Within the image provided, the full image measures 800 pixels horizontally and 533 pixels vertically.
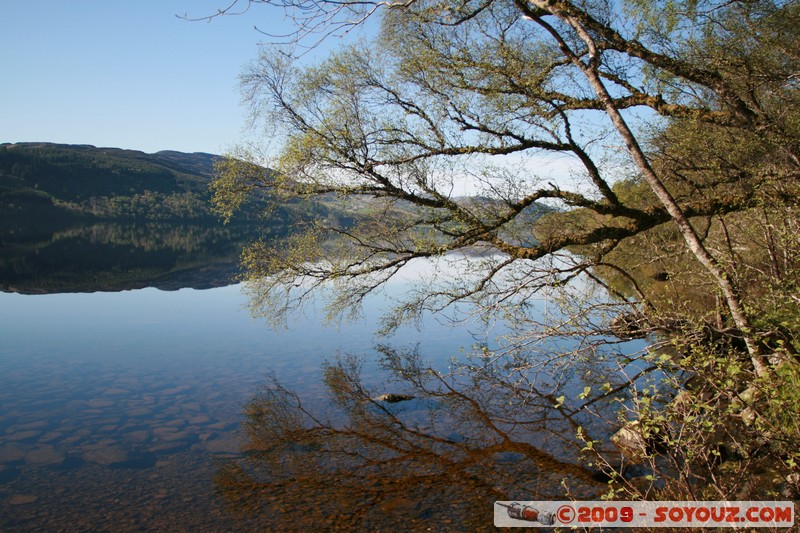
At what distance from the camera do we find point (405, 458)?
10523 mm

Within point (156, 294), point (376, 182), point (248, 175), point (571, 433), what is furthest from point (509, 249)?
Answer: point (156, 294)

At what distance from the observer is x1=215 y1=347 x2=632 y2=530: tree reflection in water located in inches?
337

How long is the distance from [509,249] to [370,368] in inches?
240

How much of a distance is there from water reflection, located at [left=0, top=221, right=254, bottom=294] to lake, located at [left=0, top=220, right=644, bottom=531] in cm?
1004

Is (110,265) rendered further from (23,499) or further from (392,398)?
(23,499)

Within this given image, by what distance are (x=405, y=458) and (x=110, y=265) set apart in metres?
46.9

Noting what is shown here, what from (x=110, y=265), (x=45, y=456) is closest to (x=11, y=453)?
(x=45, y=456)

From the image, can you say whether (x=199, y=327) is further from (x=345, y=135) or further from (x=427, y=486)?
(x=427, y=486)

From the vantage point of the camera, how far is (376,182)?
14.2 meters

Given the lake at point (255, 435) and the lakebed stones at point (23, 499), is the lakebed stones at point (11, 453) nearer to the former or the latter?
the lake at point (255, 435)

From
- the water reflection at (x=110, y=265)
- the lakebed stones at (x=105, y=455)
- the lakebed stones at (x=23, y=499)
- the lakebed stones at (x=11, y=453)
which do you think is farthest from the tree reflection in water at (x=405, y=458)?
the water reflection at (x=110, y=265)

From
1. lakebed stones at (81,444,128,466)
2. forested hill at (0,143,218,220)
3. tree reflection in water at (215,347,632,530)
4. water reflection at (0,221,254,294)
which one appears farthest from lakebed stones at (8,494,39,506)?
forested hill at (0,143,218,220)

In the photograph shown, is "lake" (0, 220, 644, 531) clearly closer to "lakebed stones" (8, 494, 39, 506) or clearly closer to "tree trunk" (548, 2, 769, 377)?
"lakebed stones" (8, 494, 39, 506)

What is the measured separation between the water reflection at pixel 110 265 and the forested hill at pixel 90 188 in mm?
50504
